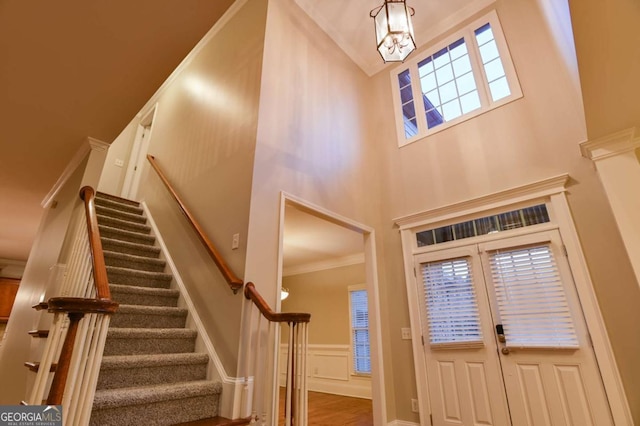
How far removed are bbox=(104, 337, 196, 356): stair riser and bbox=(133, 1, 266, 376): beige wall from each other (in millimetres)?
230

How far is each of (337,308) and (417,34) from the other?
17.0 ft

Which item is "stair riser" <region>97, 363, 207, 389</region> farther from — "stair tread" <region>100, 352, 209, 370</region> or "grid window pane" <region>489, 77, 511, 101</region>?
"grid window pane" <region>489, 77, 511, 101</region>

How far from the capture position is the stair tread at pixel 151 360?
2157 millimetres

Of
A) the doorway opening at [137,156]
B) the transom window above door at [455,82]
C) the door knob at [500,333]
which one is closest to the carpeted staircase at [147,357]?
the doorway opening at [137,156]

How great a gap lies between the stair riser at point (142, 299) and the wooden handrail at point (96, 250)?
83 cm

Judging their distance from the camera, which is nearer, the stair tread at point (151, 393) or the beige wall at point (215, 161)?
the stair tread at point (151, 393)

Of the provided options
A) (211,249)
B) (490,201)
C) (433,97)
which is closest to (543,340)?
(490,201)

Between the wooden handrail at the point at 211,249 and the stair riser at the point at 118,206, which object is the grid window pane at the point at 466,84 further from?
the stair riser at the point at 118,206

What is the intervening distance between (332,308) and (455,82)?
15.8 ft

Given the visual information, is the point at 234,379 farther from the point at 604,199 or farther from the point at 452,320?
the point at 604,199

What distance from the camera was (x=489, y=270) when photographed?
11.1 feet

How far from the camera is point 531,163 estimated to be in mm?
3404

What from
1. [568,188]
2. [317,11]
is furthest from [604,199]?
[317,11]

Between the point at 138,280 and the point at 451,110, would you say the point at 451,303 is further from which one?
the point at 138,280
